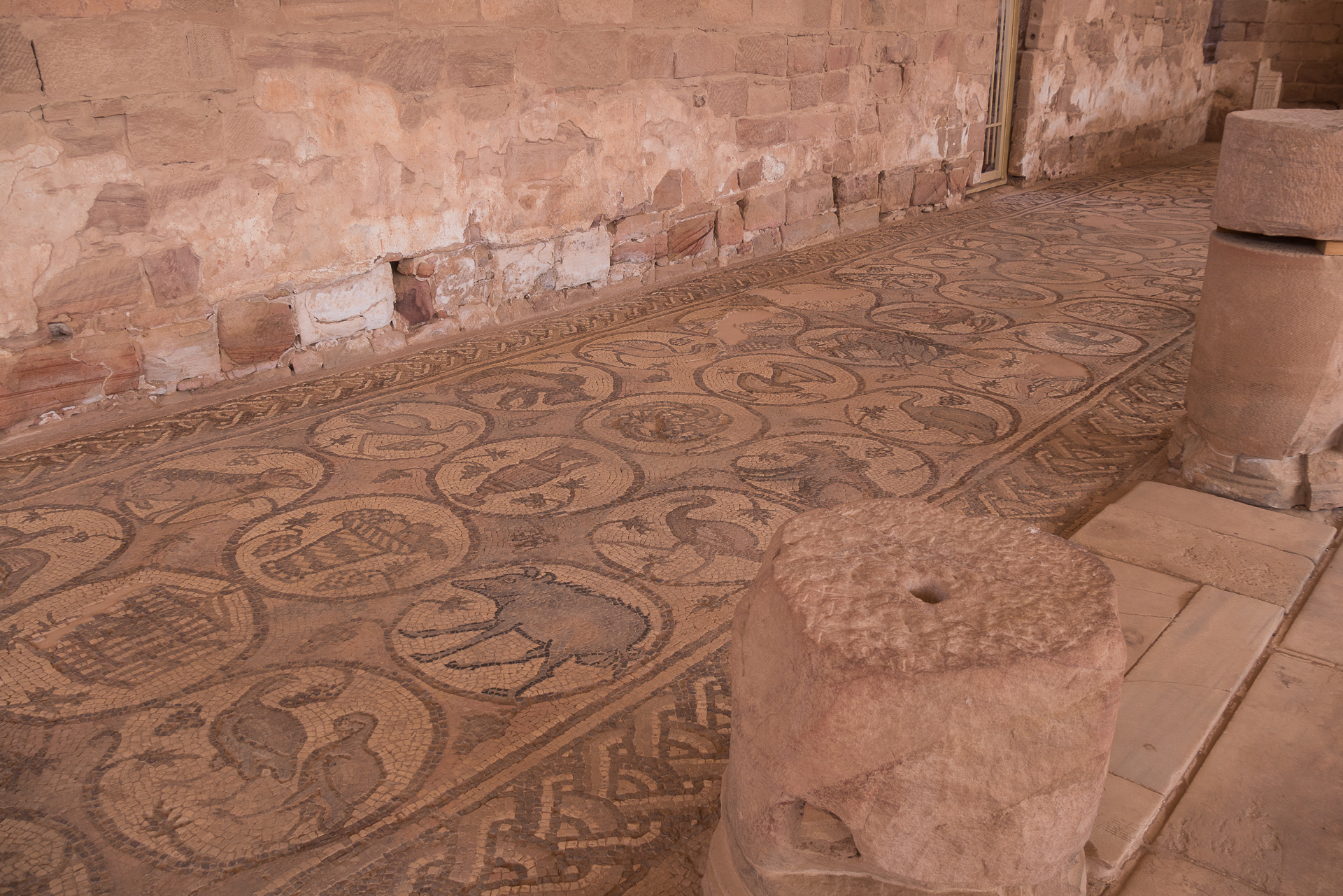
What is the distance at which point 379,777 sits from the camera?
1706 mm

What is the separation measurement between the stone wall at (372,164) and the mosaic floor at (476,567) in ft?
0.93

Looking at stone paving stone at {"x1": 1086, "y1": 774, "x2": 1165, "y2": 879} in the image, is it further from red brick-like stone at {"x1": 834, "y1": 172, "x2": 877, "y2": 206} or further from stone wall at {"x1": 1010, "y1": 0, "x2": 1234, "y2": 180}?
stone wall at {"x1": 1010, "y1": 0, "x2": 1234, "y2": 180}

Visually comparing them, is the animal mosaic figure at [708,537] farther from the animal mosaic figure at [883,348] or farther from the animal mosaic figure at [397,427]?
the animal mosaic figure at [883,348]

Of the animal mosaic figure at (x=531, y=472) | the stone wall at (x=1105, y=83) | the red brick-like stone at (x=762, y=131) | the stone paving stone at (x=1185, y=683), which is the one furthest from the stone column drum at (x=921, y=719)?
the stone wall at (x=1105, y=83)

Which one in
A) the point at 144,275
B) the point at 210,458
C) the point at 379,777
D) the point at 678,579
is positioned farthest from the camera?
the point at 144,275

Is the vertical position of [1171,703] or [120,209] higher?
[120,209]

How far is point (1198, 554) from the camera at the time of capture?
8.05ft

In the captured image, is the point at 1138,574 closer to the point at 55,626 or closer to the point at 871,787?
the point at 871,787

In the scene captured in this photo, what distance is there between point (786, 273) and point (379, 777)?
396 centimetres

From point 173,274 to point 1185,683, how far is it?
3.19 meters

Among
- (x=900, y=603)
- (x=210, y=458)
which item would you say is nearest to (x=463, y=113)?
(x=210, y=458)

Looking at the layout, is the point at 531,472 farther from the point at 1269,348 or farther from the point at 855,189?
the point at 855,189

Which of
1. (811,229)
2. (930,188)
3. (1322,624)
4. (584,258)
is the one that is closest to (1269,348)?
(1322,624)

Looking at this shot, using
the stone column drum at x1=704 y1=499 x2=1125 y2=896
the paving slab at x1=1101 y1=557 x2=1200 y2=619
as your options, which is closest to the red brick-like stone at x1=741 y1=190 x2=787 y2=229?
the paving slab at x1=1101 y1=557 x2=1200 y2=619
